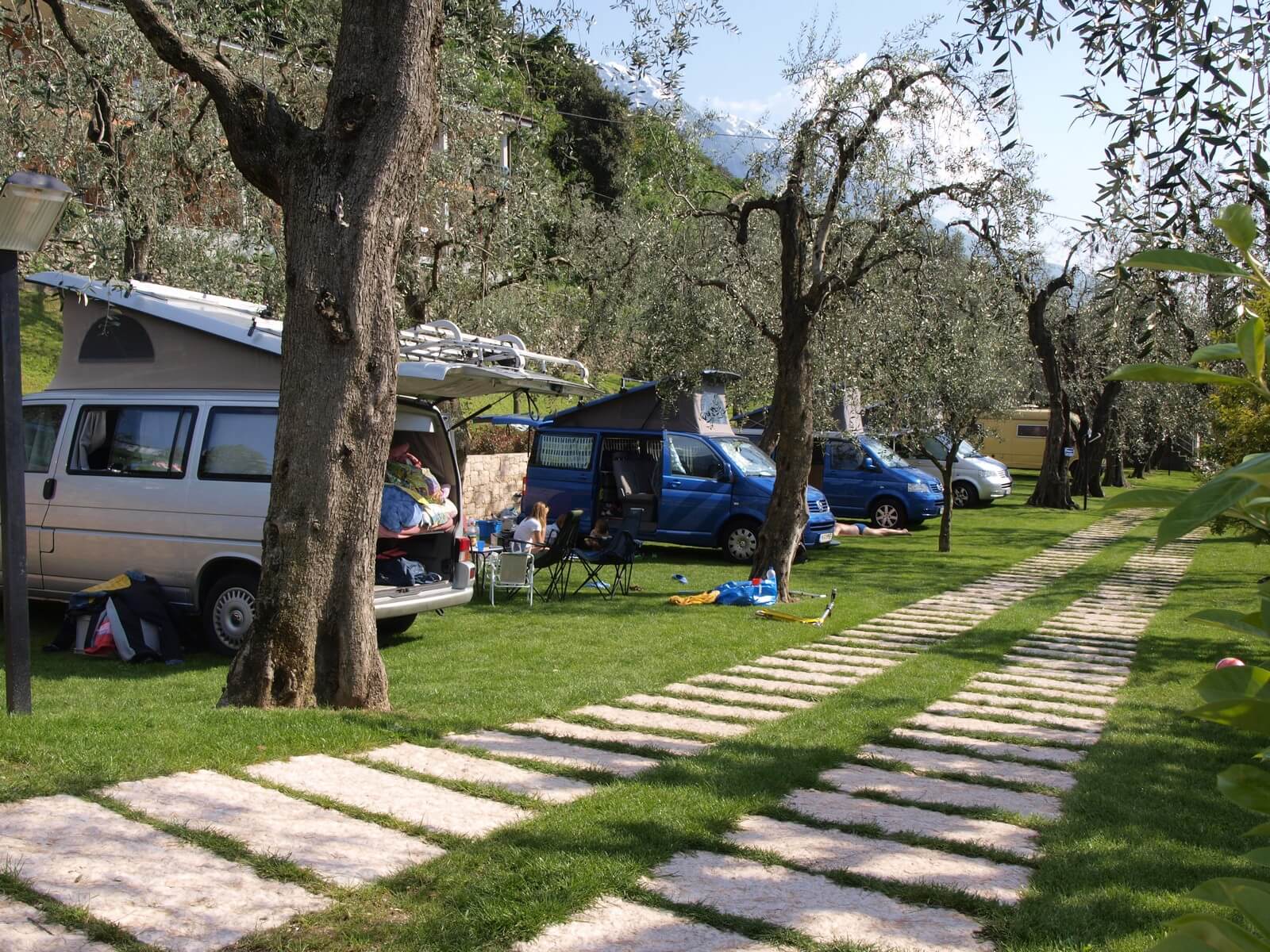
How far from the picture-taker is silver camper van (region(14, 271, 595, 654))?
833 cm

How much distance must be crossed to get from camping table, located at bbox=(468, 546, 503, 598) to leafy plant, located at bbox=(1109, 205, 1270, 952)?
10.9 meters

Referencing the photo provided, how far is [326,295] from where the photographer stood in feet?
18.8

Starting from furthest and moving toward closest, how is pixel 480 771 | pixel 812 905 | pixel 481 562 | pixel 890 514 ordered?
pixel 890 514, pixel 481 562, pixel 480 771, pixel 812 905

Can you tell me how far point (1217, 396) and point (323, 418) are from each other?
29.7 feet

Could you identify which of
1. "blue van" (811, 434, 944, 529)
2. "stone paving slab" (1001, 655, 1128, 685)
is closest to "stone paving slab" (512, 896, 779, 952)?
"stone paving slab" (1001, 655, 1128, 685)

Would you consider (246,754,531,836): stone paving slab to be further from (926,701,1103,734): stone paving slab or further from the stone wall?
the stone wall

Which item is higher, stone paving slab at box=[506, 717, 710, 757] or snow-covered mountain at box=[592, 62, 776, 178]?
snow-covered mountain at box=[592, 62, 776, 178]

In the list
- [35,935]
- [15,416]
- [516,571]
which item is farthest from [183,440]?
[35,935]

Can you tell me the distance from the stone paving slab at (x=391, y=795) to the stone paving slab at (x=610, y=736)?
1153 mm

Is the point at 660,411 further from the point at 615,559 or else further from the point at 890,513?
the point at 890,513

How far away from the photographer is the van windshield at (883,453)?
20.6 metres

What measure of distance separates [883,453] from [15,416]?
17.2 metres

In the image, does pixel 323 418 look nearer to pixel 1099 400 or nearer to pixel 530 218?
pixel 530 218

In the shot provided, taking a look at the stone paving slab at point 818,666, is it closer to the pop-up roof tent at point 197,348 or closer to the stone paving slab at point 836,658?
the stone paving slab at point 836,658
